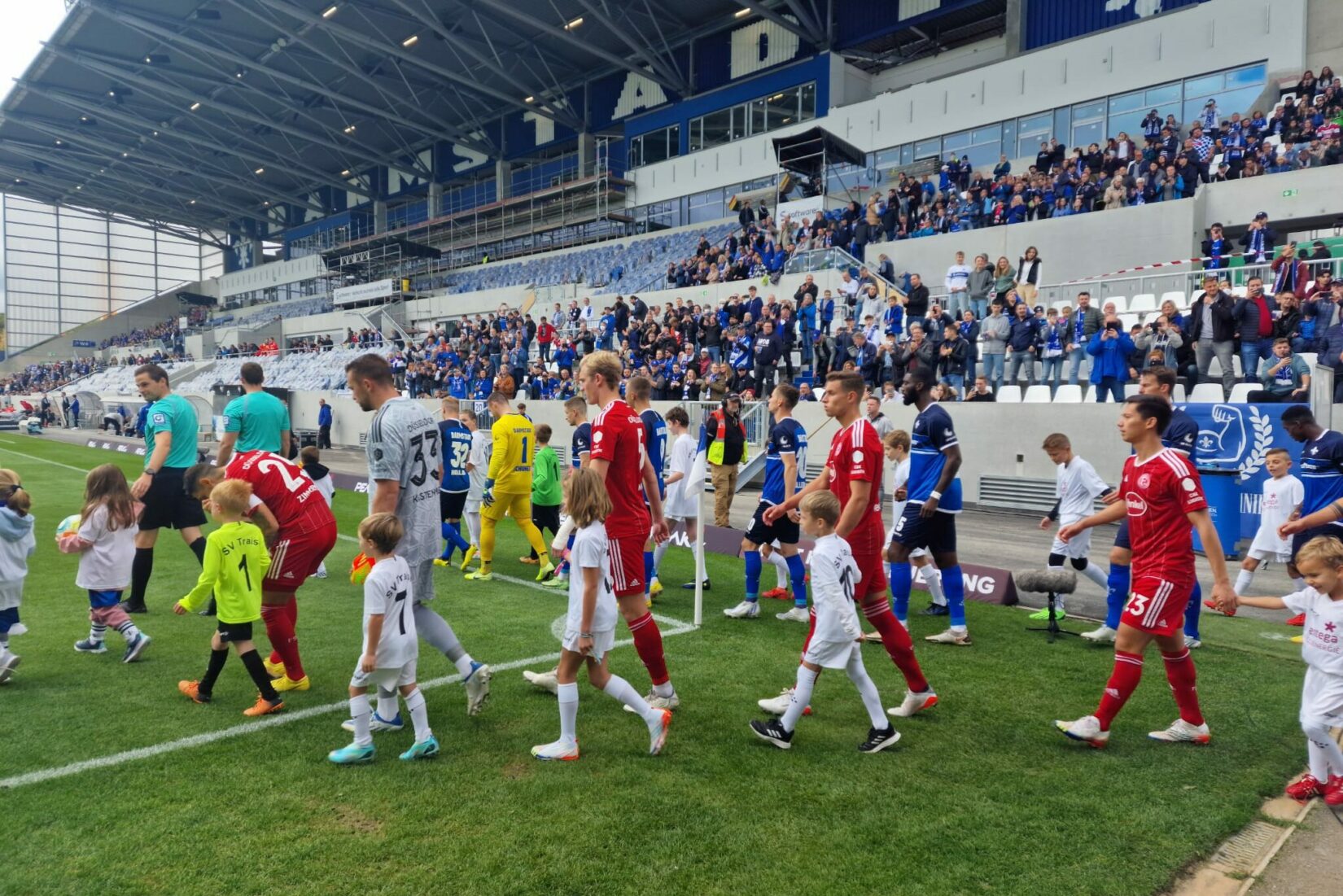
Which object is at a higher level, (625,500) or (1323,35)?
(1323,35)

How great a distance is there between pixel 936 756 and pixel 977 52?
29.6 m

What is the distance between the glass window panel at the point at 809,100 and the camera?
102ft

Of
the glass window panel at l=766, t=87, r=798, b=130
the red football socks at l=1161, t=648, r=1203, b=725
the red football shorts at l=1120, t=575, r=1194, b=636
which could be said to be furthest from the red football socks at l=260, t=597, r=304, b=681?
the glass window panel at l=766, t=87, r=798, b=130

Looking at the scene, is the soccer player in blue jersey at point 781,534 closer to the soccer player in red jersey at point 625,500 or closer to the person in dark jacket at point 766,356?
the soccer player in red jersey at point 625,500

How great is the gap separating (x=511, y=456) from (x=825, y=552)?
17.4ft

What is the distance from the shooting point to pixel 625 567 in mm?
4816

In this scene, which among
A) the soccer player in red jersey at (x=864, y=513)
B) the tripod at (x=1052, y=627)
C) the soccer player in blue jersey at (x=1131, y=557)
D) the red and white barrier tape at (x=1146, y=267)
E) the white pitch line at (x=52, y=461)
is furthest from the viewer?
the white pitch line at (x=52, y=461)

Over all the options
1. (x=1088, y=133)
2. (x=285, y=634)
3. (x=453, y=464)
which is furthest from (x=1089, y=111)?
(x=285, y=634)

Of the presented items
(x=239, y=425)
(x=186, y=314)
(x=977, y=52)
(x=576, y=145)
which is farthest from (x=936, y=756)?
(x=186, y=314)

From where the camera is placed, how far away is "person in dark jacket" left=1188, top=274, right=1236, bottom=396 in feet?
41.1

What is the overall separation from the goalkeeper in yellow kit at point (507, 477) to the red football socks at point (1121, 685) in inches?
236

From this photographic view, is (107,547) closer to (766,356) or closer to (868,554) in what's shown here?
(868,554)

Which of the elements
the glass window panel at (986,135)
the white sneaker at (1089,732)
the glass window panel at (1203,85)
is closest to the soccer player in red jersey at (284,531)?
the white sneaker at (1089,732)

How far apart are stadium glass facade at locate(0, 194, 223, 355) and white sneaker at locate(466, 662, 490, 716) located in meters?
85.7
